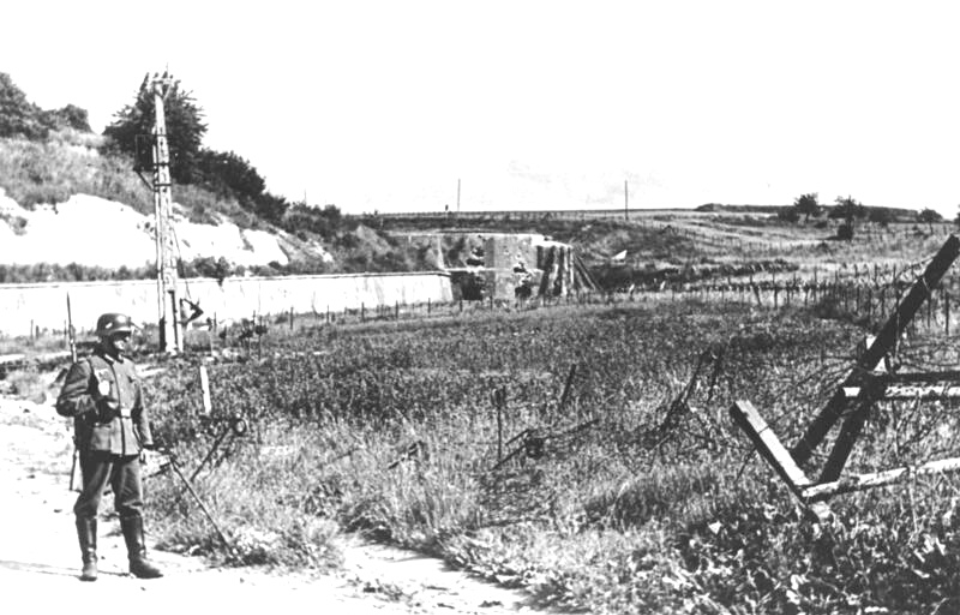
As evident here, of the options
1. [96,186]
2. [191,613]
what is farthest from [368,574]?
[96,186]

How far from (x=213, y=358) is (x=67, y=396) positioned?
18689 mm

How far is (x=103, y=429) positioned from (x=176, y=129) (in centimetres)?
5329

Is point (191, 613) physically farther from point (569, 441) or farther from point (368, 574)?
point (569, 441)

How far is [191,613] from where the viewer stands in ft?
23.8

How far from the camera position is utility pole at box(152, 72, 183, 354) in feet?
95.3

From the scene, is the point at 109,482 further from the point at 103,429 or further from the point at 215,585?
the point at 215,585

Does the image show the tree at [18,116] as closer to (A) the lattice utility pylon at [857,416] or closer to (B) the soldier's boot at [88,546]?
(B) the soldier's boot at [88,546]

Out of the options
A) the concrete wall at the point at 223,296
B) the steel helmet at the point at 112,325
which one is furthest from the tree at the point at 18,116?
the steel helmet at the point at 112,325

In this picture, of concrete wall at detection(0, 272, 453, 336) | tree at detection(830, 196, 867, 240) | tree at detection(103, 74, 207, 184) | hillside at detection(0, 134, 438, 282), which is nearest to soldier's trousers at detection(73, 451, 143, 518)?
concrete wall at detection(0, 272, 453, 336)

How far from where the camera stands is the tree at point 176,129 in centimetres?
5817

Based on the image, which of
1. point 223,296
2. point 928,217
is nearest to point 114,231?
point 223,296

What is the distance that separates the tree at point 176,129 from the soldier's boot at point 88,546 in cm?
5128

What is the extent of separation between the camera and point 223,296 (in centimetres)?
4288

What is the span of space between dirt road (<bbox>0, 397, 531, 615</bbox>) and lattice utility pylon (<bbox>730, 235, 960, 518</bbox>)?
6.63ft
